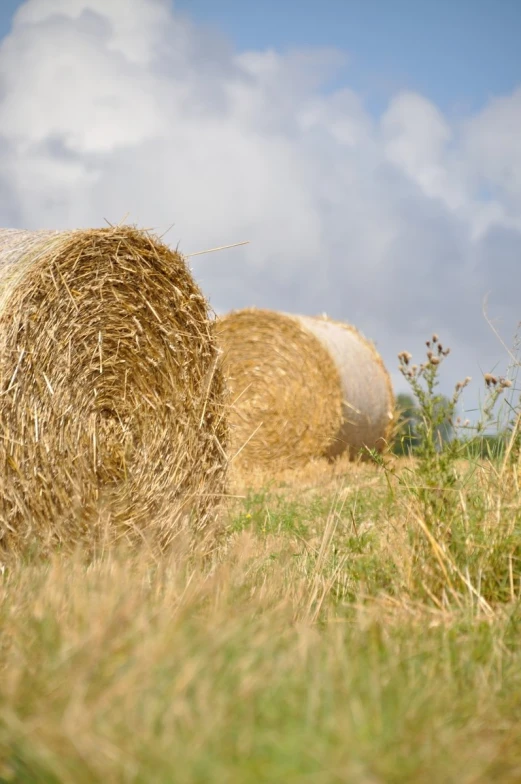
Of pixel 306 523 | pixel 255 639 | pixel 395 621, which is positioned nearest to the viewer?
pixel 255 639

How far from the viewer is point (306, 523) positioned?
638cm

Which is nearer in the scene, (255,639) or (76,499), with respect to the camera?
(255,639)

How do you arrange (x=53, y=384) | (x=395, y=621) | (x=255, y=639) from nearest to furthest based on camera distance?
(x=255, y=639), (x=395, y=621), (x=53, y=384)

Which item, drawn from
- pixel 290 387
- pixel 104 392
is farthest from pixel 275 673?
pixel 290 387

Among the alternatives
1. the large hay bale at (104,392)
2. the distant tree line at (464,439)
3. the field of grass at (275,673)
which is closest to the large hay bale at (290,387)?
the large hay bale at (104,392)

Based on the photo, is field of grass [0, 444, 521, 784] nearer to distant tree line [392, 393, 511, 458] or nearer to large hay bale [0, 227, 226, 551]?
distant tree line [392, 393, 511, 458]

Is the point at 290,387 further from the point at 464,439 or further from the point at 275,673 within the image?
the point at 275,673

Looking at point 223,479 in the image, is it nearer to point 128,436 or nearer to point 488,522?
point 128,436

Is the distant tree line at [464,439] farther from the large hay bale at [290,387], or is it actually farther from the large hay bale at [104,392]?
the large hay bale at [290,387]

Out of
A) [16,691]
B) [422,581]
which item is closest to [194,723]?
[16,691]

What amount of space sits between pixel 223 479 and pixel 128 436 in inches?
32.2

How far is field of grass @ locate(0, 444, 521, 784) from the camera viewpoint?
6.34 ft

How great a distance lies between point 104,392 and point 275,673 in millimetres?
3355

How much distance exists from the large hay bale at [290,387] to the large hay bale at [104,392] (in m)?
4.32
